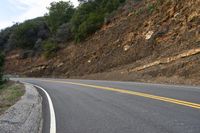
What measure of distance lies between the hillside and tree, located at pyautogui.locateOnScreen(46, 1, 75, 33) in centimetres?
1308

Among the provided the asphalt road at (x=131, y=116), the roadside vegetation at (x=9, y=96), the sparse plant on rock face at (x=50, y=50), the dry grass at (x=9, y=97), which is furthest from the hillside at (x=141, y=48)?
the asphalt road at (x=131, y=116)

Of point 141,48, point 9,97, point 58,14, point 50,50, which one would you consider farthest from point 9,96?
point 58,14

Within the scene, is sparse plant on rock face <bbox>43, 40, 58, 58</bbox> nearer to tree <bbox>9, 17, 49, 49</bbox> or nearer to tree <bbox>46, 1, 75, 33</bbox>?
tree <bbox>46, 1, 75, 33</bbox>

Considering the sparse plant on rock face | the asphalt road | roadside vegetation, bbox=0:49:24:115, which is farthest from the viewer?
the sparse plant on rock face

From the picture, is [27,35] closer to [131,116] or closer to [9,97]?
[9,97]

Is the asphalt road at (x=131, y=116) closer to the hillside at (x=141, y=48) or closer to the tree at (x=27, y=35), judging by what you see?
the hillside at (x=141, y=48)

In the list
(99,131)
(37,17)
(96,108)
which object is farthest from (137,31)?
(37,17)

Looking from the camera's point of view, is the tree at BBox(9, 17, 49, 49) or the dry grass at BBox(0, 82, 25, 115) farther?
the tree at BBox(9, 17, 49, 49)

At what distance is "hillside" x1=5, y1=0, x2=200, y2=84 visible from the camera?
2990 centimetres

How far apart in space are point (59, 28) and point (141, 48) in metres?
28.5

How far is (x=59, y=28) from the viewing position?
213 ft

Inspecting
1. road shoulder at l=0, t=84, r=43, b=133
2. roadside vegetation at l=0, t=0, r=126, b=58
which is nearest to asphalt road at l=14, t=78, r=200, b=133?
road shoulder at l=0, t=84, r=43, b=133

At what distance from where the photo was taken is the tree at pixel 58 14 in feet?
232

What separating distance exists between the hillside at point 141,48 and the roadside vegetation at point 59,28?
1695 mm
